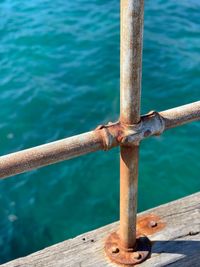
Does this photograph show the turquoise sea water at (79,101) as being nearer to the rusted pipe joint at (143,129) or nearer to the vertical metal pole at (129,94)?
the vertical metal pole at (129,94)

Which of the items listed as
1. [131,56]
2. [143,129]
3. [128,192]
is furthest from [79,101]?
[131,56]

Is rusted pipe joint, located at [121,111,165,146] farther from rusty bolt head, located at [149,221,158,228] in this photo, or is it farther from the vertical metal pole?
rusty bolt head, located at [149,221,158,228]

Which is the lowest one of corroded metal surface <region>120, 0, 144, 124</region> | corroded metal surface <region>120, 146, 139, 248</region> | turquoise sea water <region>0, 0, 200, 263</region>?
turquoise sea water <region>0, 0, 200, 263</region>

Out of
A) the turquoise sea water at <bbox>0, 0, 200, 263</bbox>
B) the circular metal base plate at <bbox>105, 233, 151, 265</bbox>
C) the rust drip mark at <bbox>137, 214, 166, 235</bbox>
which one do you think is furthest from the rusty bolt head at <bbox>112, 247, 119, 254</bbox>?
the turquoise sea water at <bbox>0, 0, 200, 263</bbox>

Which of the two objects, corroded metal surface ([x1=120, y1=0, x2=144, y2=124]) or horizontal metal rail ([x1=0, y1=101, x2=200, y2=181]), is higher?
corroded metal surface ([x1=120, y1=0, x2=144, y2=124])

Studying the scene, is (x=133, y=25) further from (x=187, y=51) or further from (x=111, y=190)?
(x=187, y=51)

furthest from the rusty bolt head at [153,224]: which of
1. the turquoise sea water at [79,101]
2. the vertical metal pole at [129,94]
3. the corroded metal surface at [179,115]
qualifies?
the turquoise sea water at [79,101]
